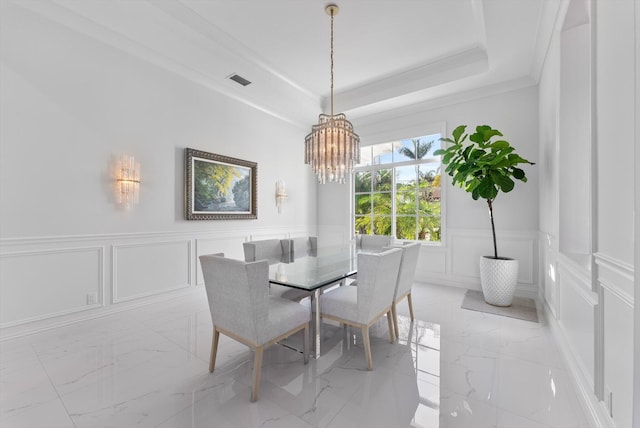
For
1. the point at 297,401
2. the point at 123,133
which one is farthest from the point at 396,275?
the point at 123,133

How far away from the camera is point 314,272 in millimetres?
2291

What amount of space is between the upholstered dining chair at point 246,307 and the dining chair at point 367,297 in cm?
38

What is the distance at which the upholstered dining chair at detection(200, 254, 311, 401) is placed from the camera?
1.66 m

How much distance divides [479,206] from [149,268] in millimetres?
4665

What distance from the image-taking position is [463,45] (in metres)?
3.32

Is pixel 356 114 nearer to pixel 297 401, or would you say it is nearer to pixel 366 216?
pixel 366 216

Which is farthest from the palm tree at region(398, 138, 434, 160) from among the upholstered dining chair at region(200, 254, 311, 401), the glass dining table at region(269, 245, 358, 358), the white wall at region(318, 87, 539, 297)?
the upholstered dining chair at region(200, 254, 311, 401)

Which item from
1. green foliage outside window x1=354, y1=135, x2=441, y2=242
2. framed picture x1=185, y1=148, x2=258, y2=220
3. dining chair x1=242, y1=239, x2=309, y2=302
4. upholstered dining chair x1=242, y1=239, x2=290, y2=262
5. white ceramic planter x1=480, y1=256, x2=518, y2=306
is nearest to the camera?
Result: dining chair x1=242, y1=239, x2=309, y2=302

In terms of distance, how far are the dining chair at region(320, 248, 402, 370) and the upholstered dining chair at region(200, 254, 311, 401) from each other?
38 cm

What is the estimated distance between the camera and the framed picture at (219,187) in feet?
12.0

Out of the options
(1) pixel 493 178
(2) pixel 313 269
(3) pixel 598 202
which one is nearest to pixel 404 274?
(2) pixel 313 269

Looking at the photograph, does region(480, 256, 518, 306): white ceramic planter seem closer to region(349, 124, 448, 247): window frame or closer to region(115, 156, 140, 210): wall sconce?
region(349, 124, 448, 247): window frame

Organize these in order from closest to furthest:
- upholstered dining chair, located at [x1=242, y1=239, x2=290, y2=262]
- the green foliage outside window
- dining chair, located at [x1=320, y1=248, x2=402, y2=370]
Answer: dining chair, located at [x1=320, y1=248, x2=402, y2=370], upholstered dining chair, located at [x1=242, y1=239, x2=290, y2=262], the green foliage outside window

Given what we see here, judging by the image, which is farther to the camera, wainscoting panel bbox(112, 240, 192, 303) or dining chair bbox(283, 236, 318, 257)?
dining chair bbox(283, 236, 318, 257)
